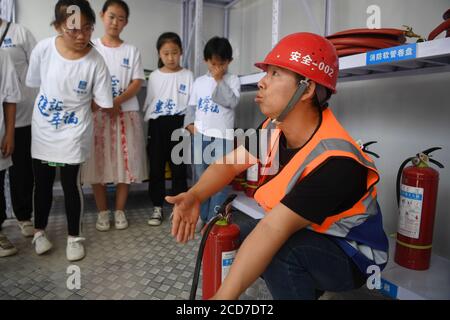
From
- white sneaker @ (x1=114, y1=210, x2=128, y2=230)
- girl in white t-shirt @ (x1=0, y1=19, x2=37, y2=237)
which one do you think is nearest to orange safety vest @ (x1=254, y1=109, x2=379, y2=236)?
white sneaker @ (x1=114, y1=210, x2=128, y2=230)

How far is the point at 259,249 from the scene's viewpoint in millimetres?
743

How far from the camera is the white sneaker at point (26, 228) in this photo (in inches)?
76.1

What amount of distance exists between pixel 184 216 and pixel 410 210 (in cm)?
77

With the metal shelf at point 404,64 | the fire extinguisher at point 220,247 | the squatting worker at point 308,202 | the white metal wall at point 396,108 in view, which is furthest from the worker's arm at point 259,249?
the white metal wall at point 396,108

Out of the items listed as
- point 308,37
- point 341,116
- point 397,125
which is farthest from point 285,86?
point 341,116

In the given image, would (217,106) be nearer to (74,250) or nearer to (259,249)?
(74,250)

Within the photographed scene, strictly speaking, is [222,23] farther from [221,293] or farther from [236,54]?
[221,293]

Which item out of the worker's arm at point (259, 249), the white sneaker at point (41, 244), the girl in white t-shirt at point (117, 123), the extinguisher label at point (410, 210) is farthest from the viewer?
the girl in white t-shirt at point (117, 123)

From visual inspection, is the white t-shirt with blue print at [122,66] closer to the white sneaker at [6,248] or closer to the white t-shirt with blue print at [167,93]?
the white t-shirt with blue print at [167,93]

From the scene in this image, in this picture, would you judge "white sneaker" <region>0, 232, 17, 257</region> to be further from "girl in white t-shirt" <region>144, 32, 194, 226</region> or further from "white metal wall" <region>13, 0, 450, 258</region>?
"white metal wall" <region>13, 0, 450, 258</region>

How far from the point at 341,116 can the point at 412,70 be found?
49cm

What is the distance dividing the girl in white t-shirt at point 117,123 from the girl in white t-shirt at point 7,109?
0.50 metres

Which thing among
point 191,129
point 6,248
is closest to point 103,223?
point 6,248

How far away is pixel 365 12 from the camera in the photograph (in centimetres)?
167
